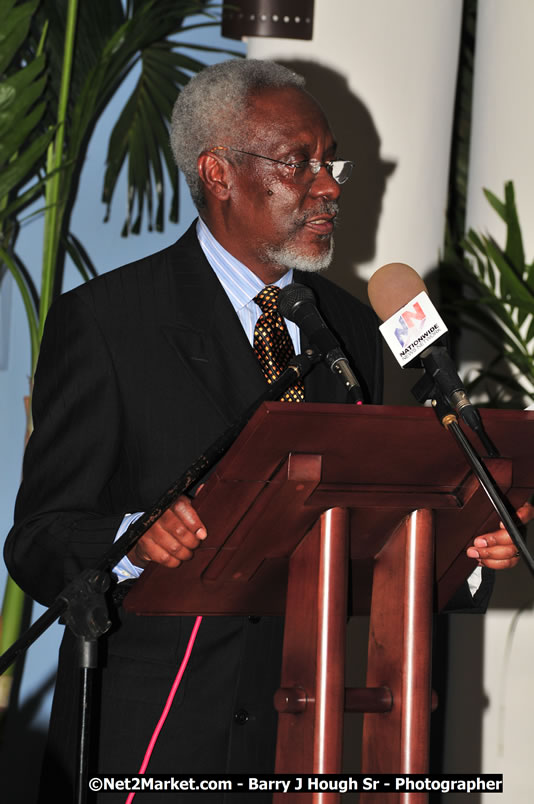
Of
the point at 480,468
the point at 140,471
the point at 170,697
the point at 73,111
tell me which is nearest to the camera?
the point at 480,468

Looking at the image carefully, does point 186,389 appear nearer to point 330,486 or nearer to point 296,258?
point 296,258

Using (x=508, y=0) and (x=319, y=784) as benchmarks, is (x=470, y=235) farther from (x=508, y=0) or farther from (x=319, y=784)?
(x=319, y=784)

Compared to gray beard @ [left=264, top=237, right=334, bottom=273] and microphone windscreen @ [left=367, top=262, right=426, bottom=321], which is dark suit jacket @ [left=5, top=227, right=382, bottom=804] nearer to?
gray beard @ [left=264, top=237, right=334, bottom=273]

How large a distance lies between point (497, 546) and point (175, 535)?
537mm

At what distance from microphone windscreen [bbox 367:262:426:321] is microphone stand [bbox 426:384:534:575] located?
203mm

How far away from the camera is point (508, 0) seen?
13.7ft

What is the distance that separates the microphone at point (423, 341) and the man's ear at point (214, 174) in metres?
0.94

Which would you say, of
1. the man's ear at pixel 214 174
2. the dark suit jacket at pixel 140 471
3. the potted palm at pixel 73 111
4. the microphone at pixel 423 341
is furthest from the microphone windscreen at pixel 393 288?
the potted palm at pixel 73 111

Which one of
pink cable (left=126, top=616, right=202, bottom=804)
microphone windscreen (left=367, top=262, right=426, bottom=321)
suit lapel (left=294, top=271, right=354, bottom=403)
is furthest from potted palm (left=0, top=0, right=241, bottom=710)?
microphone windscreen (left=367, top=262, right=426, bottom=321)

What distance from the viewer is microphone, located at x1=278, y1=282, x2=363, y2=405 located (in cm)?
158

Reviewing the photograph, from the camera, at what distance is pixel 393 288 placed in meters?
1.63

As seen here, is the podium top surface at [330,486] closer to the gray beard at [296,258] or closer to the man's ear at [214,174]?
the gray beard at [296,258]

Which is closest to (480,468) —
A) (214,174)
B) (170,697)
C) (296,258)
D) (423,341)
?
(423,341)

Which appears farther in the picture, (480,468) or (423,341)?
(423,341)
